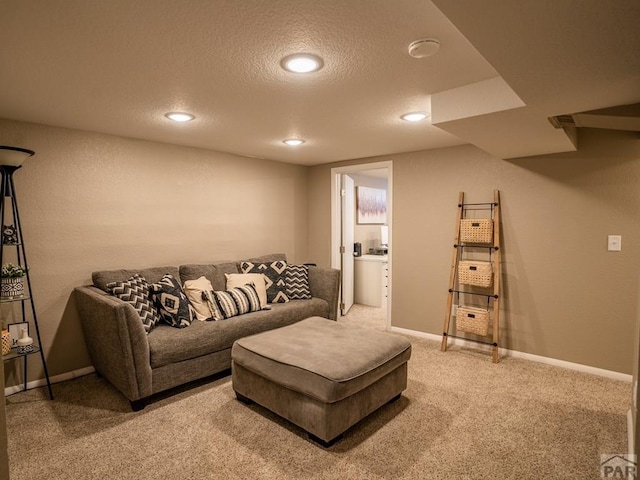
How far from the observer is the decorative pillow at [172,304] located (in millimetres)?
3025

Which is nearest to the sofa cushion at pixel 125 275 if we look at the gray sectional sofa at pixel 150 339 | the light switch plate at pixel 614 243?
the gray sectional sofa at pixel 150 339

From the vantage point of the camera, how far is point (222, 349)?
3.10m

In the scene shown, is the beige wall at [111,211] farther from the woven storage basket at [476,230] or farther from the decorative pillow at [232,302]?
the woven storage basket at [476,230]

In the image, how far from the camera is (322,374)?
213cm

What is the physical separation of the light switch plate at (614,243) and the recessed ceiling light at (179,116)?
355 centimetres

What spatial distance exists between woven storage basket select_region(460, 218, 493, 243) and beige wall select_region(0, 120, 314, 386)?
245 cm

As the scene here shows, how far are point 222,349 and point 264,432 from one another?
959 mm

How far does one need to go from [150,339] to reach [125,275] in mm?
833

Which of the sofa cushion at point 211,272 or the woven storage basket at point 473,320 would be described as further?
the sofa cushion at point 211,272

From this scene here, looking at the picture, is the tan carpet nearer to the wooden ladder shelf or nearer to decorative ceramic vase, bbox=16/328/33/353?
decorative ceramic vase, bbox=16/328/33/353

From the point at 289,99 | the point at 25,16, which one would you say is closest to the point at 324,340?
the point at 289,99

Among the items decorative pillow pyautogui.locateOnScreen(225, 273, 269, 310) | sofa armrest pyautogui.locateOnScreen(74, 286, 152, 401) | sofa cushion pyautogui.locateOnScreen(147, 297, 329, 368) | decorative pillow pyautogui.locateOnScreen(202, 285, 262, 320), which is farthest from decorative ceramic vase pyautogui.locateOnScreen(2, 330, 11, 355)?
decorative pillow pyautogui.locateOnScreen(225, 273, 269, 310)

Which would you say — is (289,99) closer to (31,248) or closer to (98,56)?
(98,56)

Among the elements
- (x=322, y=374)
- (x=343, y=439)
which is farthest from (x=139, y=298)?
(x=343, y=439)
